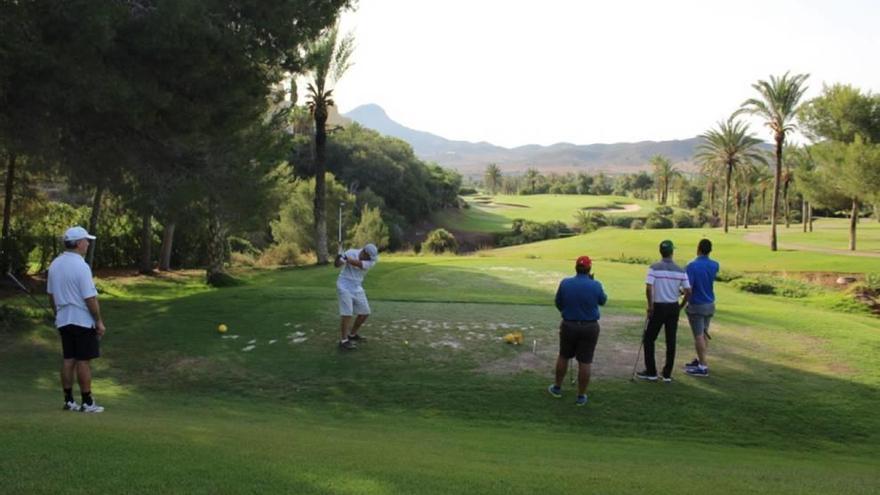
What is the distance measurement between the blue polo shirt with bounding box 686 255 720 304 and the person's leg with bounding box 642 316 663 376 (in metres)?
0.80

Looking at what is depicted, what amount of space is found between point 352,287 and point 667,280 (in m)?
5.88

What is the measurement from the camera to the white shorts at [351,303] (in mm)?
13127

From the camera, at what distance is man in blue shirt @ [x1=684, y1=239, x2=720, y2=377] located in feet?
38.4

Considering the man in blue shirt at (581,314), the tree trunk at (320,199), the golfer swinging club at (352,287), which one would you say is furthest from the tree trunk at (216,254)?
the man in blue shirt at (581,314)

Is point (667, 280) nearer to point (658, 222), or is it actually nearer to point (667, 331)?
point (667, 331)

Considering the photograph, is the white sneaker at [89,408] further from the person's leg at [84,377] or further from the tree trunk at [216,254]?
the tree trunk at [216,254]

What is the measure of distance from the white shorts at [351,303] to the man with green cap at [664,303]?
5412 millimetres

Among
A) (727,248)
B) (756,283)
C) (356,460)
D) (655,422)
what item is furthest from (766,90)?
(356,460)

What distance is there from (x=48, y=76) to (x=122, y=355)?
5729mm

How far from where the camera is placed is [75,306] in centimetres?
841

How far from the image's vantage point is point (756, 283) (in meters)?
26.8

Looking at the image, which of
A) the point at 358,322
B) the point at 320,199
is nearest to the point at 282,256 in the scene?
the point at 320,199

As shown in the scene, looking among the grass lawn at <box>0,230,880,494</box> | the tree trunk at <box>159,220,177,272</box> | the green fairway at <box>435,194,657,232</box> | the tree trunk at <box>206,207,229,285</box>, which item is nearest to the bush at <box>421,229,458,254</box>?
the tree trunk at <box>159,220,177,272</box>

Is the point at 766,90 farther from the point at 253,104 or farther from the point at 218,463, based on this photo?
the point at 218,463
